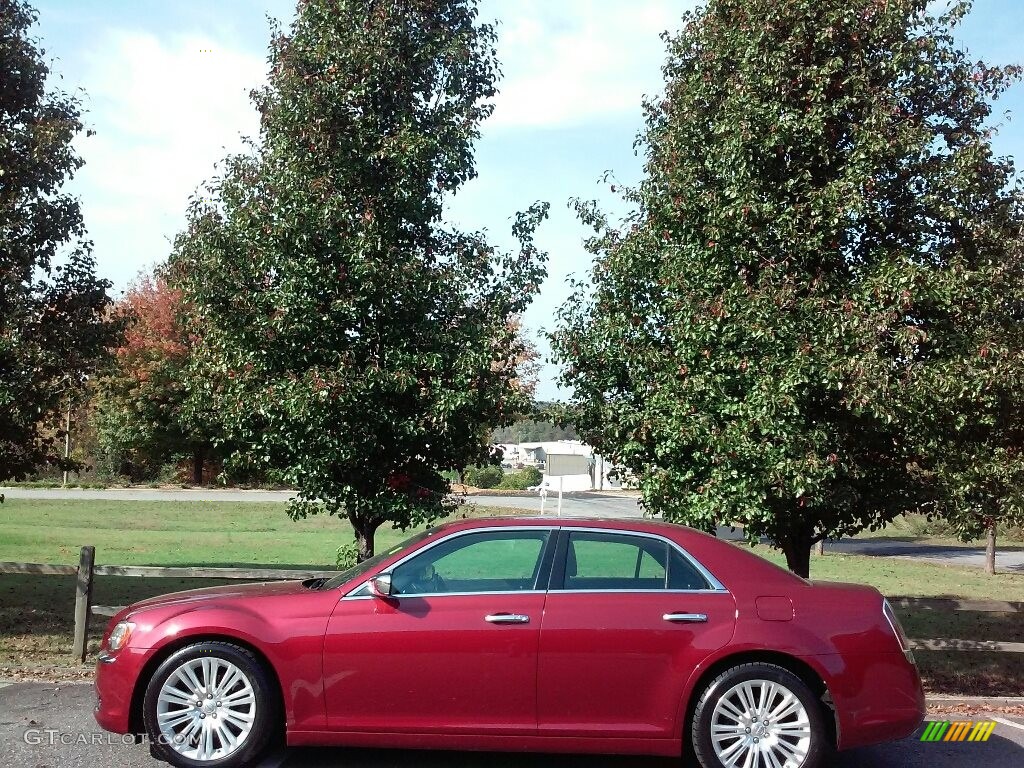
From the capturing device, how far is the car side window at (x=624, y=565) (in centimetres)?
556

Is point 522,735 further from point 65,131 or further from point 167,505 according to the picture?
point 167,505

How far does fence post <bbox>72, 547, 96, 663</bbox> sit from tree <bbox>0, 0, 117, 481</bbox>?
156 centimetres

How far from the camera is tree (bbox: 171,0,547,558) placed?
8.91m

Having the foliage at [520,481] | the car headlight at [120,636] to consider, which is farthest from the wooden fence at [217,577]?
the foliage at [520,481]

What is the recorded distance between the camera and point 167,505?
33.3 meters

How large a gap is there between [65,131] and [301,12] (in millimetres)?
2671

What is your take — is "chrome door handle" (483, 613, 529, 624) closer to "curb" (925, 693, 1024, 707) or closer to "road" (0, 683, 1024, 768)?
"road" (0, 683, 1024, 768)

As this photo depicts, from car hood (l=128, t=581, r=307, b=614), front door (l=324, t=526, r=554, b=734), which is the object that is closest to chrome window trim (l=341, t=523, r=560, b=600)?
front door (l=324, t=526, r=554, b=734)

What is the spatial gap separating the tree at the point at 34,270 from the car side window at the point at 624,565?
6166mm

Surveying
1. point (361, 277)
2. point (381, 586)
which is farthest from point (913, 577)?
Answer: point (381, 586)

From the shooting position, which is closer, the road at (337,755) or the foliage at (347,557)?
the road at (337,755)

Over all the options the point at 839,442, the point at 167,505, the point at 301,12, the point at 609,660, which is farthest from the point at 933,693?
the point at 167,505

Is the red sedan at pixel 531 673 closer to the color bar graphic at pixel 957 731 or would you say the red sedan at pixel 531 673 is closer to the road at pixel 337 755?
the road at pixel 337 755

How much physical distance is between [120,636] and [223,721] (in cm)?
81
